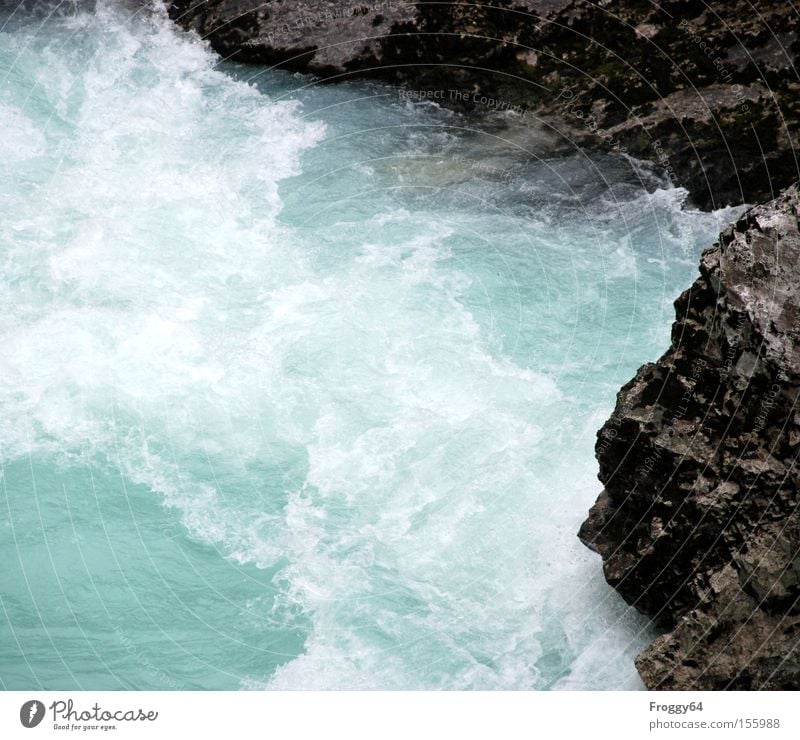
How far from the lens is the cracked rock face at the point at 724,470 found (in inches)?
414

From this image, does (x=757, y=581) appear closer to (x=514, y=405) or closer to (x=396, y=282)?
(x=514, y=405)

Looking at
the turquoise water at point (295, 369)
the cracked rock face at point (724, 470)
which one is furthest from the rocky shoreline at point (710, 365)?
the turquoise water at point (295, 369)

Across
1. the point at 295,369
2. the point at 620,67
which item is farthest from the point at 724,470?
the point at 620,67

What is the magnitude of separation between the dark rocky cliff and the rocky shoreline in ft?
0.12

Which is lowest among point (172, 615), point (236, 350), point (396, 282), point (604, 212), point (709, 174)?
point (172, 615)

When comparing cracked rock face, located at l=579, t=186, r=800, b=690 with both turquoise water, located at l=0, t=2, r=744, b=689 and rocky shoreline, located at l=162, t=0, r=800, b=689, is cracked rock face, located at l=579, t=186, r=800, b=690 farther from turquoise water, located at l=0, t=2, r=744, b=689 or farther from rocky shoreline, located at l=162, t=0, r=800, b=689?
turquoise water, located at l=0, t=2, r=744, b=689

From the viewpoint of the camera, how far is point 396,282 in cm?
1712

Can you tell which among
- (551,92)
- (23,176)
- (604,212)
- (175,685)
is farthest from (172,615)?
(551,92)

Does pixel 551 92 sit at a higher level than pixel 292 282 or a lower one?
higher

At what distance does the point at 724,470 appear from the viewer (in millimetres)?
11219

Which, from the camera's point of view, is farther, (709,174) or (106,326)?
(709,174)

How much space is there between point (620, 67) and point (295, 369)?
8583mm

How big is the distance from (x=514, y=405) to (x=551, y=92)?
280 inches

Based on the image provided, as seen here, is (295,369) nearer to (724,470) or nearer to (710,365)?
(710,365)
